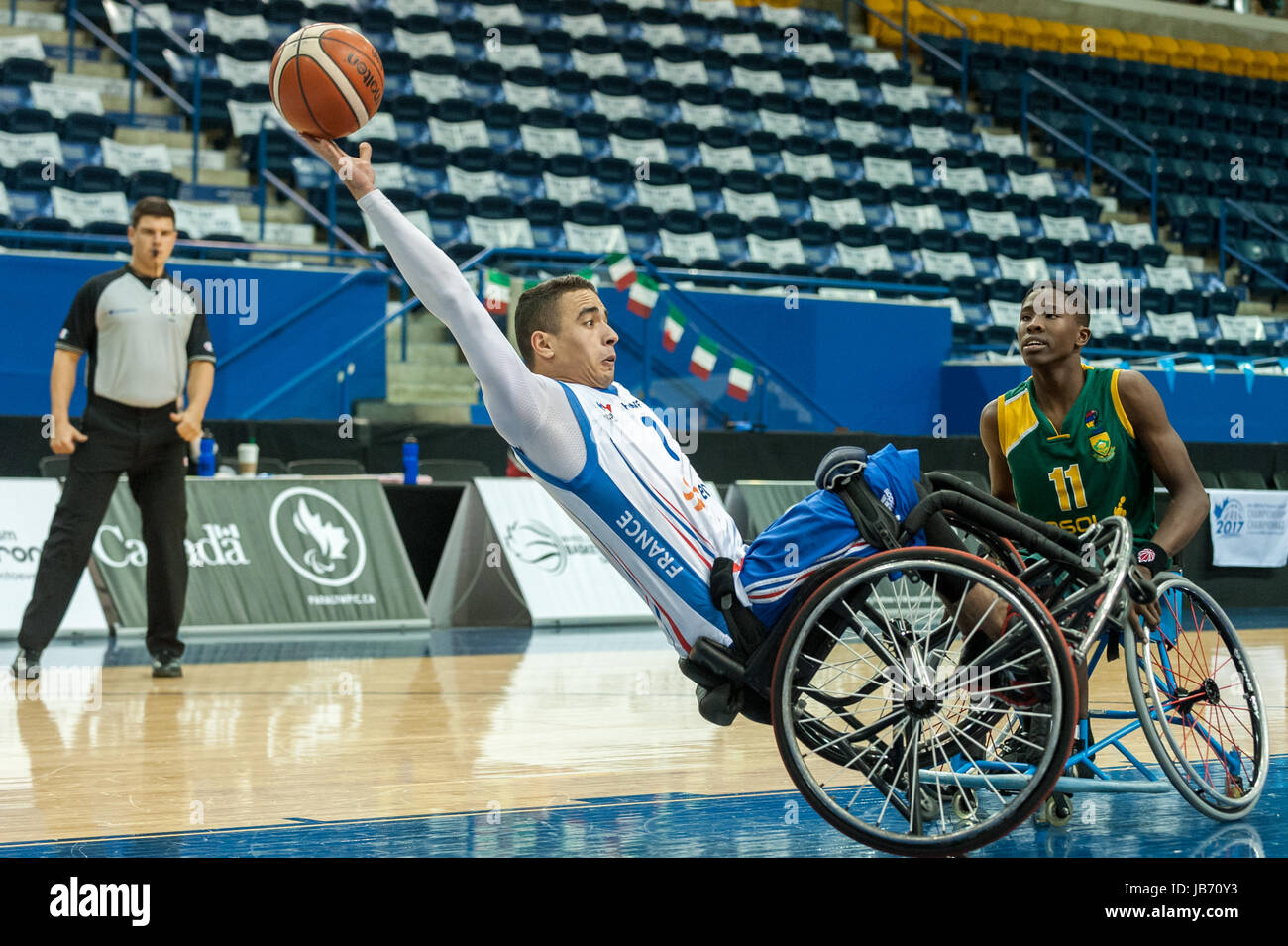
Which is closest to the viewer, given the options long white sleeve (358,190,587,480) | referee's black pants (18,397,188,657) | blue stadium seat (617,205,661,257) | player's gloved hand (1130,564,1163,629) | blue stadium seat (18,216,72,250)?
long white sleeve (358,190,587,480)

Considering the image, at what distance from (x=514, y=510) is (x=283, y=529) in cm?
135

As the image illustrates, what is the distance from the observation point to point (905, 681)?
2.76 m

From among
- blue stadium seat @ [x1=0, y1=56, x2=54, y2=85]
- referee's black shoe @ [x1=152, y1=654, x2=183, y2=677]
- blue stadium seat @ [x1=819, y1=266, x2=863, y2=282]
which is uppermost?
blue stadium seat @ [x1=0, y1=56, x2=54, y2=85]

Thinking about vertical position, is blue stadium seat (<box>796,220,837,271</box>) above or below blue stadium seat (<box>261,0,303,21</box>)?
below

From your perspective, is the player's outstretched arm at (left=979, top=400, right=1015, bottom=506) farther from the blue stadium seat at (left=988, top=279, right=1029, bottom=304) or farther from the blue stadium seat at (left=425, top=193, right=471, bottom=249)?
→ the blue stadium seat at (left=988, top=279, right=1029, bottom=304)

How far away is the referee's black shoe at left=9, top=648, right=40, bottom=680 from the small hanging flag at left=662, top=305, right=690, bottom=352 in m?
6.10

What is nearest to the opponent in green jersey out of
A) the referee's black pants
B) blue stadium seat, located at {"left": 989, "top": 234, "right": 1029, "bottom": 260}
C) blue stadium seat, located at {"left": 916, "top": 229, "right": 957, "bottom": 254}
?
the referee's black pants

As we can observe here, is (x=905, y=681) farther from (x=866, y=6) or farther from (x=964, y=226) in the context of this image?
(x=866, y=6)

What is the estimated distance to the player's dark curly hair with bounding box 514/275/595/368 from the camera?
3.21m

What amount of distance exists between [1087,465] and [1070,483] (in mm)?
61

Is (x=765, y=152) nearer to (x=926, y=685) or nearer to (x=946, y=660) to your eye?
(x=946, y=660)

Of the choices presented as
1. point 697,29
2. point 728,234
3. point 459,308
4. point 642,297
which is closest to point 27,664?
point 459,308

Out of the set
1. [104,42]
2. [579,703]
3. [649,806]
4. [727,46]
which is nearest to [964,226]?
[727,46]

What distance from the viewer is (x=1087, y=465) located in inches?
147
